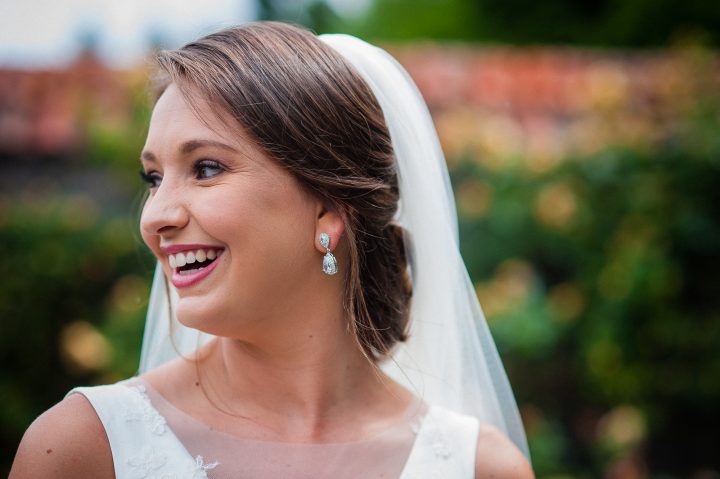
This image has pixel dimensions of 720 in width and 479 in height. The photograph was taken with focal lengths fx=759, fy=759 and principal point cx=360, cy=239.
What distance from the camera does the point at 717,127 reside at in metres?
4.76

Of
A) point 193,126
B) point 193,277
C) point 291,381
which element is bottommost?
point 291,381

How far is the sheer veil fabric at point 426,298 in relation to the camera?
2.29 m

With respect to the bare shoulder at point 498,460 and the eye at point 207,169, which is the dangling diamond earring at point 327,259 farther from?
the bare shoulder at point 498,460

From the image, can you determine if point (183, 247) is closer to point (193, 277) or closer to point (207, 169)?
point (193, 277)

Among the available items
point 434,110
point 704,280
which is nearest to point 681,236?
point 704,280

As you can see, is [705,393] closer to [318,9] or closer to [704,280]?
[704,280]

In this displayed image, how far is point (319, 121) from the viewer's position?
201 centimetres

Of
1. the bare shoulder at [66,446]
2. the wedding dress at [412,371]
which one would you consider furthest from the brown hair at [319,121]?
the bare shoulder at [66,446]

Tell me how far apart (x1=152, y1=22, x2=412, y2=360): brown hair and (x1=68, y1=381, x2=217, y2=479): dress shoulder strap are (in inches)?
22.2

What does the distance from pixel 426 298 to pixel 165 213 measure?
0.89 m

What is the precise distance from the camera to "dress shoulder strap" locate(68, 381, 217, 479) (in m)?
1.91

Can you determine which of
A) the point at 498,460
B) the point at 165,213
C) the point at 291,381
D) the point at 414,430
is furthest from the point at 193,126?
the point at 498,460

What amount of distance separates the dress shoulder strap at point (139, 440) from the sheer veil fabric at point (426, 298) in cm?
35

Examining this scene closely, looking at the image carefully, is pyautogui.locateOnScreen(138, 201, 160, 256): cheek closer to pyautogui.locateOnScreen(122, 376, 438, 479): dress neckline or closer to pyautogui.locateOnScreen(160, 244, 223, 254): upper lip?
pyautogui.locateOnScreen(160, 244, 223, 254): upper lip
